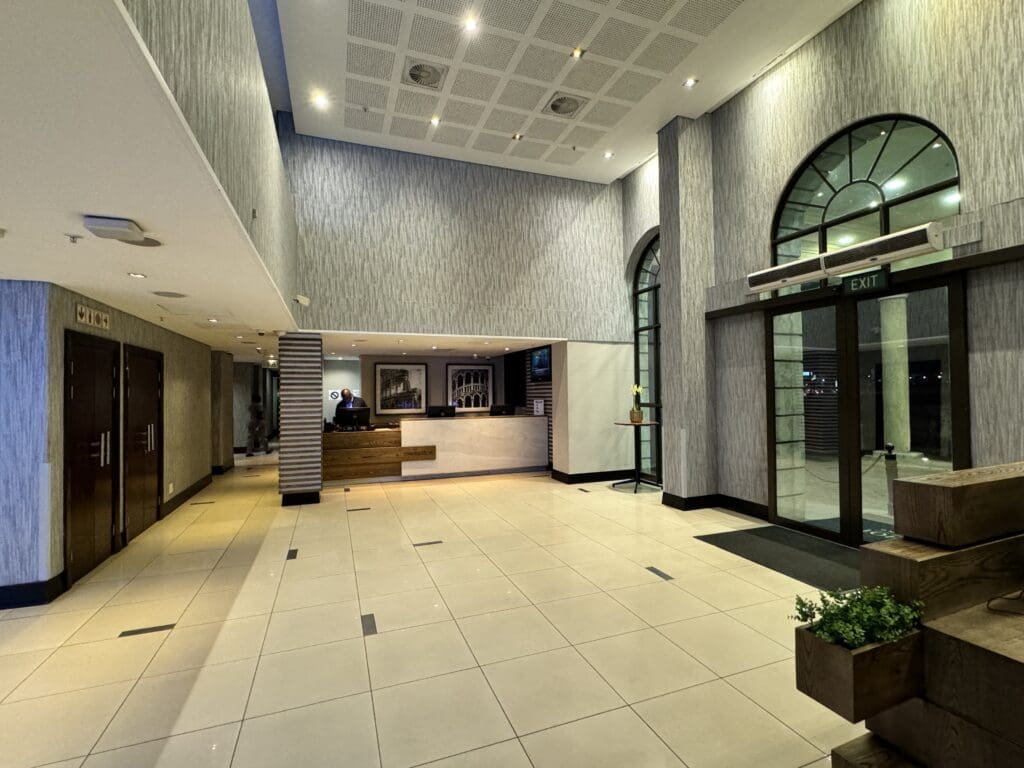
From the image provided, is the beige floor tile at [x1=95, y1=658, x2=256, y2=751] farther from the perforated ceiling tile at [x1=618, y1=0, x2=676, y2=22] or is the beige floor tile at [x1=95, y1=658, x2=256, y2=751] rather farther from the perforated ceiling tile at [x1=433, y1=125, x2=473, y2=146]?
the perforated ceiling tile at [x1=433, y1=125, x2=473, y2=146]

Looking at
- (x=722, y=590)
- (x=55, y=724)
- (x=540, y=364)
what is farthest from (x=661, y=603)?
(x=540, y=364)

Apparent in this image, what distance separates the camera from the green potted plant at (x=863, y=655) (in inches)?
63.2

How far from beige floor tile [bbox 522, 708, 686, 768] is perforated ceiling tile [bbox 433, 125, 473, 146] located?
7.10 metres

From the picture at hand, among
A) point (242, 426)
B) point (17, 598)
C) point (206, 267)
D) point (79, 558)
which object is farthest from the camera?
point (242, 426)

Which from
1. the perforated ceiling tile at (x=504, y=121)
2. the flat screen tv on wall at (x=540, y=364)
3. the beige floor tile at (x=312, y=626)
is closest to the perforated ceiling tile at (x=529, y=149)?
the perforated ceiling tile at (x=504, y=121)

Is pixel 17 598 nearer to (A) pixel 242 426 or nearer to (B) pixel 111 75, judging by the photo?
(B) pixel 111 75

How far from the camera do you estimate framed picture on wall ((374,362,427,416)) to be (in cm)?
1142

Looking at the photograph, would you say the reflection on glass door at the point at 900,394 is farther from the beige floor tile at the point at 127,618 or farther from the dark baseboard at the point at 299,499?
the dark baseboard at the point at 299,499

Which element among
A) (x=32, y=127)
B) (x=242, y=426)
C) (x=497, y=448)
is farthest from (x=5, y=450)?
(x=242, y=426)

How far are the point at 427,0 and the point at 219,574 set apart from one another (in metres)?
5.86

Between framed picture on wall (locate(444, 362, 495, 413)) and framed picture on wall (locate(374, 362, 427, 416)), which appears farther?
framed picture on wall (locate(444, 362, 495, 413))

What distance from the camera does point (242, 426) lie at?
41.6 feet

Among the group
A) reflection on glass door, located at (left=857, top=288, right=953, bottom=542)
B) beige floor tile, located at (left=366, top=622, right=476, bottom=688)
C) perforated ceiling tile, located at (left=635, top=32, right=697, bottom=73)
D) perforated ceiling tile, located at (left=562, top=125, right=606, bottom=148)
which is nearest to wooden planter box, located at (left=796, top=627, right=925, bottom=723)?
beige floor tile, located at (left=366, top=622, right=476, bottom=688)

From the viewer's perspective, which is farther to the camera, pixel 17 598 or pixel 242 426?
pixel 242 426
